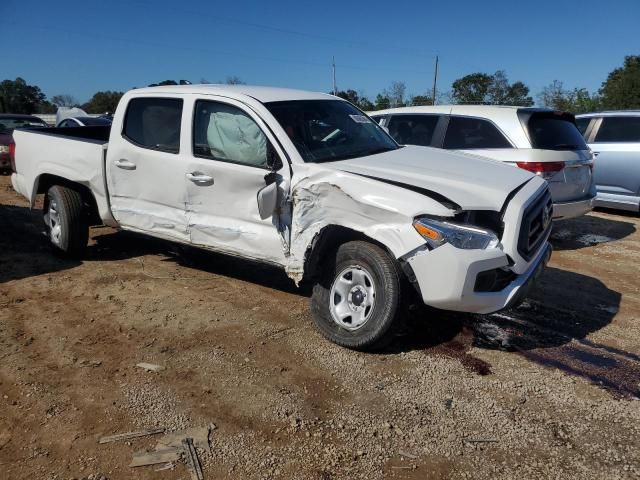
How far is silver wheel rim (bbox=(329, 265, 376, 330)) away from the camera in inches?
159

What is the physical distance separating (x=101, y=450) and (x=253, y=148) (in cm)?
260

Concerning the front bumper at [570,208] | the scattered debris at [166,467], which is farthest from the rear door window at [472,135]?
the scattered debris at [166,467]

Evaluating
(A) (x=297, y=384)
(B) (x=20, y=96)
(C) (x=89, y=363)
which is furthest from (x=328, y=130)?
(B) (x=20, y=96)

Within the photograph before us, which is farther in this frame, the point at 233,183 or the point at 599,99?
the point at 599,99

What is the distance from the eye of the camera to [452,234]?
11.8ft

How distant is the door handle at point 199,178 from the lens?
4805 mm

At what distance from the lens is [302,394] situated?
141 inches

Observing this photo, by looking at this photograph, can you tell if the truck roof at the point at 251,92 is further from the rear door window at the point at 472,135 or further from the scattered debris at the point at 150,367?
the rear door window at the point at 472,135

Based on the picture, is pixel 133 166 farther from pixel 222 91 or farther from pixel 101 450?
pixel 101 450

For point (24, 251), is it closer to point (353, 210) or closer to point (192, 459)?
point (353, 210)

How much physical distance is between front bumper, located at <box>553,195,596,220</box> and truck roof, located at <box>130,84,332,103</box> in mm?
3326

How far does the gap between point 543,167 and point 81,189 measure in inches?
215

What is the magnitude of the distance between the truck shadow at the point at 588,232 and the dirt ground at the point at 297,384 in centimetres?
213

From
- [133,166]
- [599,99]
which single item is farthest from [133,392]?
[599,99]
